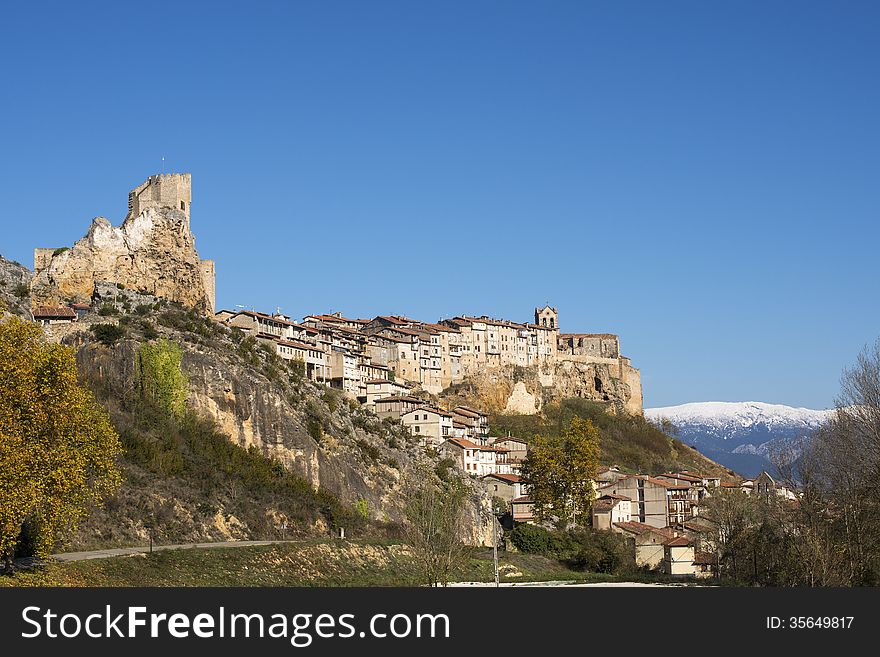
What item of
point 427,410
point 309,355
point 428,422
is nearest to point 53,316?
point 309,355

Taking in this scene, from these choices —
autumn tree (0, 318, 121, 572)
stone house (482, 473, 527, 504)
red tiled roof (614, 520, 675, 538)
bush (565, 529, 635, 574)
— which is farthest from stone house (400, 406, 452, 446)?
autumn tree (0, 318, 121, 572)

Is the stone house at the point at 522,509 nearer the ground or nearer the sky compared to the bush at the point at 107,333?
nearer the ground

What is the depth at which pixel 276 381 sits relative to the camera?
70500 millimetres

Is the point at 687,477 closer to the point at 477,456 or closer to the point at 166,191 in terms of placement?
the point at 477,456

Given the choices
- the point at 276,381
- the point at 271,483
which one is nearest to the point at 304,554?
the point at 271,483

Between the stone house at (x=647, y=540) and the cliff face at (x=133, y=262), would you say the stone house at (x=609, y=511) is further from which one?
the cliff face at (x=133, y=262)

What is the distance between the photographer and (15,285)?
65375 millimetres

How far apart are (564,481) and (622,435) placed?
51.8m

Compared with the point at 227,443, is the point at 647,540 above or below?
below

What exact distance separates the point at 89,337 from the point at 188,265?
17.7 metres

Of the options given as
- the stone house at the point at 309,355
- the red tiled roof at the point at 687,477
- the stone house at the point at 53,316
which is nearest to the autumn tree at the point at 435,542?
the stone house at the point at 53,316

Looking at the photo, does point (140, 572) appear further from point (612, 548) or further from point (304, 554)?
point (612, 548)

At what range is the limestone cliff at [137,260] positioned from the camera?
73.2 m

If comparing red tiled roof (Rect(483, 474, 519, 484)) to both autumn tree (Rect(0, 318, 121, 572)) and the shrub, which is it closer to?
the shrub
